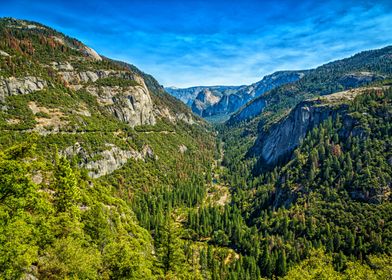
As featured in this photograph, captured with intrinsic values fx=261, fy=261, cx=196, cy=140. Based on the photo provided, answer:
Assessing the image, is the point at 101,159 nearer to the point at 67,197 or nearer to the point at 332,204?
the point at 67,197

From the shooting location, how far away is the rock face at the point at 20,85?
536 feet

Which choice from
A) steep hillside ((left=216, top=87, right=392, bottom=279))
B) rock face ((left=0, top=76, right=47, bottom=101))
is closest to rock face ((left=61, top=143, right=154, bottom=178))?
rock face ((left=0, top=76, right=47, bottom=101))

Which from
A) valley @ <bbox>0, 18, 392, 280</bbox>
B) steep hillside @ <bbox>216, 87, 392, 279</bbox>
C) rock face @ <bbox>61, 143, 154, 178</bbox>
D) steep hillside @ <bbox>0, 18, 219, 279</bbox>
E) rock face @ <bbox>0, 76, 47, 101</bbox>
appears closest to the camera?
steep hillside @ <bbox>0, 18, 219, 279</bbox>

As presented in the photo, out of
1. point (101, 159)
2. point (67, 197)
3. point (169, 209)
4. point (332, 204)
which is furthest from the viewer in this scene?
point (101, 159)

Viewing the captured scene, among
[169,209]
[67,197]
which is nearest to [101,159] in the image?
[169,209]

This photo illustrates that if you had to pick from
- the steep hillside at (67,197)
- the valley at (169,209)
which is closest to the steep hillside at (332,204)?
the valley at (169,209)

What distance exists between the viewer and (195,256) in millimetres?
123438

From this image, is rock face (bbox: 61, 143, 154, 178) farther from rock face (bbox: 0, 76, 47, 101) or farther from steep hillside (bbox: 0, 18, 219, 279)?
rock face (bbox: 0, 76, 47, 101)

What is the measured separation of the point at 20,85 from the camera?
175 meters

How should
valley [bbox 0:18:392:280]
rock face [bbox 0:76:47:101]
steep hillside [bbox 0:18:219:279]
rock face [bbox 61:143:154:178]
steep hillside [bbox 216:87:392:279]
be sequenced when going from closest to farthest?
steep hillside [bbox 0:18:219:279]
valley [bbox 0:18:392:280]
steep hillside [bbox 216:87:392:279]
rock face [bbox 61:143:154:178]
rock face [bbox 0:76:47:101]

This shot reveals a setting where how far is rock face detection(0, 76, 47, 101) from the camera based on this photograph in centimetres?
16326

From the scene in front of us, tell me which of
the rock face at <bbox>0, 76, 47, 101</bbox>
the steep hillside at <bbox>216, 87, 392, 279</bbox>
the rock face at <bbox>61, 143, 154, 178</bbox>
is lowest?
the steep hillside at <bbox>216, 87, 392, 279</bbox>

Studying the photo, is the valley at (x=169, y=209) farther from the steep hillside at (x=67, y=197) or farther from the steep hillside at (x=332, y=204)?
the steep hillside at (x=332, y=204)

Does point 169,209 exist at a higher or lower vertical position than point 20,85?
lower
